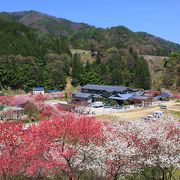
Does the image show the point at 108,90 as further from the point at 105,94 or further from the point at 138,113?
the point at 138,113

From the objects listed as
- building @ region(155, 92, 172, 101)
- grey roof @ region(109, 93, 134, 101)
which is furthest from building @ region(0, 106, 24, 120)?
building @ region(155, 92, 172, 101)

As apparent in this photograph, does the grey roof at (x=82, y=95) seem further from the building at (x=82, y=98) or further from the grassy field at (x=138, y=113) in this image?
the grassy field at (x=138, y=113)

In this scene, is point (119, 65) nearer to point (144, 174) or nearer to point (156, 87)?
point (156, 87)

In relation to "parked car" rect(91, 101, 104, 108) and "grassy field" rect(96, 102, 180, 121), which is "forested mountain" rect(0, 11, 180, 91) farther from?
"grassy field" rect(96, 102, 180, 121)

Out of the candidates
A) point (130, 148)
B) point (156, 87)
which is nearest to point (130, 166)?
point (130, 148)

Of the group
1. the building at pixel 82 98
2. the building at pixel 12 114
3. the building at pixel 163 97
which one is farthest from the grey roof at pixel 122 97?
the building at pixel 12 114

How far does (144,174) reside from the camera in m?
14.6

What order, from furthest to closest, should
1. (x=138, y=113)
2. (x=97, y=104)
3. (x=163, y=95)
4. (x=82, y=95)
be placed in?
1. (x=163, y=95)
2. (x=82, y=95)
3. (x=97, y=104)
4. (x=138, y=113)

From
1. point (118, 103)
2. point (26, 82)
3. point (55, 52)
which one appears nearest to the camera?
point (118, 103)

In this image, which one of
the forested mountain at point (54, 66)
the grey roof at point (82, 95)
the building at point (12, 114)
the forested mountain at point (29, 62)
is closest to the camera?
the building at point (12, 114)

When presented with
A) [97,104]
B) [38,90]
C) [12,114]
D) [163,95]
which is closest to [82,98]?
[97,104]

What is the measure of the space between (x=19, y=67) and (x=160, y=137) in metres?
49.2

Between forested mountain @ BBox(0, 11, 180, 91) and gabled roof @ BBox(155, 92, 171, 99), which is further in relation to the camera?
forested mountain @ BBox(0, 11, 180, 91)

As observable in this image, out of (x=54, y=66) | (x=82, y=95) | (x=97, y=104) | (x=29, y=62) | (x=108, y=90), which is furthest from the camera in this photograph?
(x=54, y=66)
